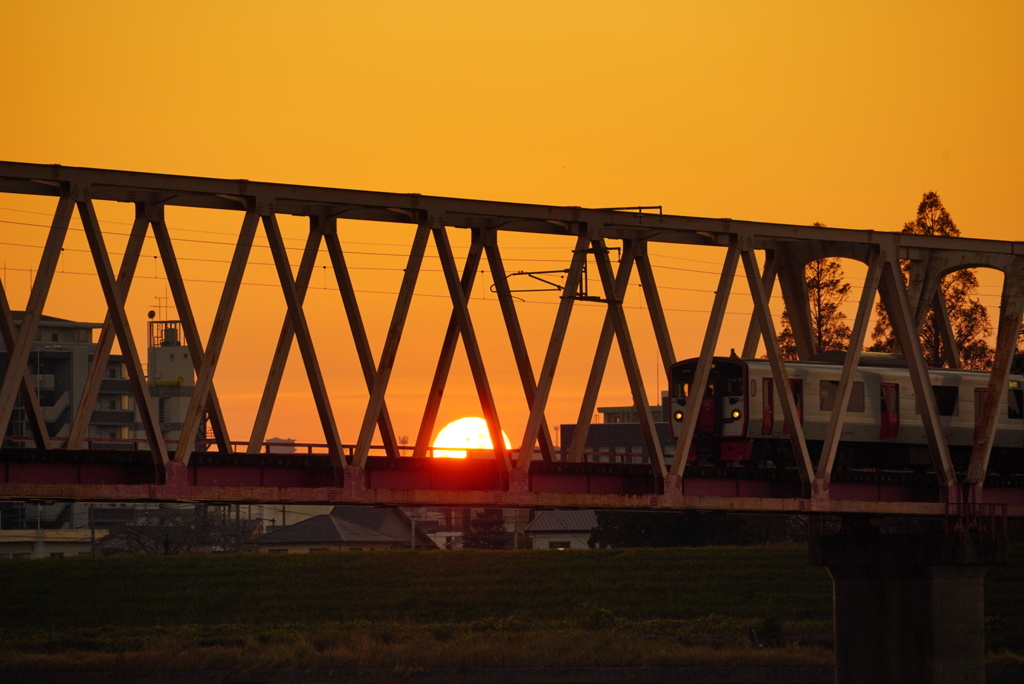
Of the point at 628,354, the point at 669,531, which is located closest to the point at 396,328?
the point at 628,354

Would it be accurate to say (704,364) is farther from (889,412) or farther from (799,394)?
(889,412)

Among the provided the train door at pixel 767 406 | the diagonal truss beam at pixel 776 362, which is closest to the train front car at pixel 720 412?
the train door at pixel 767 406

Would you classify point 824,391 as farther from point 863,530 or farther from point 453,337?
point 453,337

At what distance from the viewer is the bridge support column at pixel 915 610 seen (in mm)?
46312

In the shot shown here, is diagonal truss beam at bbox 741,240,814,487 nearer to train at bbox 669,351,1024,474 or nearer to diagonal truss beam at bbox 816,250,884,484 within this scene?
diagonal truss beam at bbox 816,250,884,484

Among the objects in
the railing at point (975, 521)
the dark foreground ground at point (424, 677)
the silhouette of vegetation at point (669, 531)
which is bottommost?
the dark foreground ground at point (424, 677)

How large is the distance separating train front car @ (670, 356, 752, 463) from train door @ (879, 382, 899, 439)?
501 centimetres

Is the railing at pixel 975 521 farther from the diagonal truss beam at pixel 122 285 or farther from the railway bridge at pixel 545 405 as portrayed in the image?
the diagonal truss beam at pixel 122 285

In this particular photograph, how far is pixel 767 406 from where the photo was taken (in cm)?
4966

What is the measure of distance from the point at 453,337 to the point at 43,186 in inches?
416

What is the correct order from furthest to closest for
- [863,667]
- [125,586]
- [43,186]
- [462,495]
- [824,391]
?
Result: [125,586], [824,391], [863,667], [462,495], [43,186]

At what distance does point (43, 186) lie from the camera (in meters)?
36.4

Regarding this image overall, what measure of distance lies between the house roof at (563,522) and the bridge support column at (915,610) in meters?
93.8

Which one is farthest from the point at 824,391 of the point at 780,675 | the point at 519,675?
the point at 519,675
